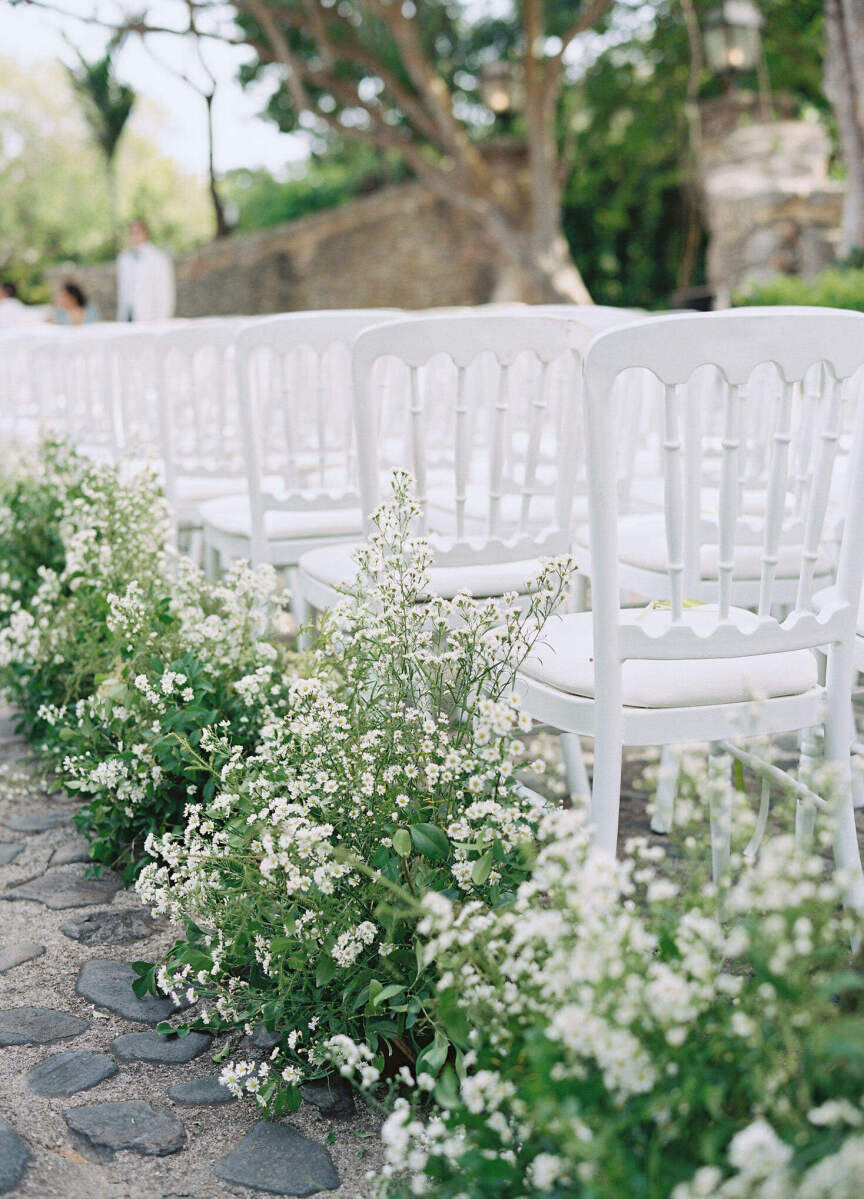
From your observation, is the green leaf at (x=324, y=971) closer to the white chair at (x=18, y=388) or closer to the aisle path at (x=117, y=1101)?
the aisle path at (x=117, y=1101)

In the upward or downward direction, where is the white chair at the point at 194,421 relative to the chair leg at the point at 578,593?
upward

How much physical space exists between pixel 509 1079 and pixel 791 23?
1563cm

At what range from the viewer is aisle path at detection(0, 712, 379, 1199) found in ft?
5.91

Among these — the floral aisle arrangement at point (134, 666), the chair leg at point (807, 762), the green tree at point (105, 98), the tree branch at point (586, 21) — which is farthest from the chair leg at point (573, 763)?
the green tree at point (105, 98)

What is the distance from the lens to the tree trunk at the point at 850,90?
760 cm

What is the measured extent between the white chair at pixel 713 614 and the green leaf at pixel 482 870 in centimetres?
26

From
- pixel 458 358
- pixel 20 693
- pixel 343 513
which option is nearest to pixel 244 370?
pixel 343 513

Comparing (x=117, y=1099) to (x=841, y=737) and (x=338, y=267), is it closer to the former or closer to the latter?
(x=841, y=737)

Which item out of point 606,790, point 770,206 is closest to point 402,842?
point 606,790

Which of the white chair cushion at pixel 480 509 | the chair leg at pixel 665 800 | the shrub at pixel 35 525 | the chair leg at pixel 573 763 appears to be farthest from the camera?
the shrub at pixel 35 525

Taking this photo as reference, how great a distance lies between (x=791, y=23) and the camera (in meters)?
14.6

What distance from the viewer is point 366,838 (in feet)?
6.64

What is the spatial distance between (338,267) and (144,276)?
32.6 ft

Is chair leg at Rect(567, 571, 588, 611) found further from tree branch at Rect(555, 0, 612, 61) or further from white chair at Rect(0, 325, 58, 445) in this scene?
tree branch at Rect(555, 0, 612, 61)
